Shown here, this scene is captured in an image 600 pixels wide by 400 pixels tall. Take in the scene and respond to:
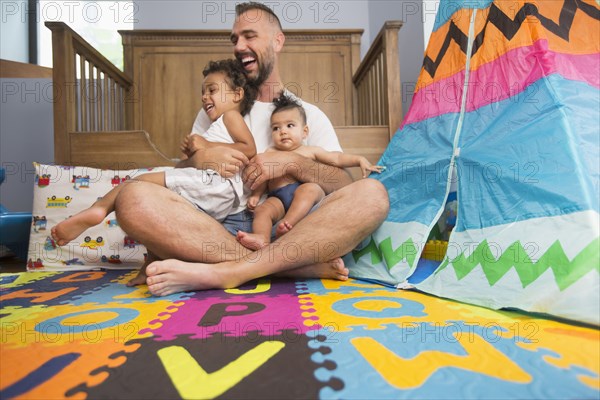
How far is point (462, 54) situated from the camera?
1201 mm

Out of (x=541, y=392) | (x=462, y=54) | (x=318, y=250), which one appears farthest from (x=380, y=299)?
(x=462, y=54)

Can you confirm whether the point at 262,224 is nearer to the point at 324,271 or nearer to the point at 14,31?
the point at 324,271

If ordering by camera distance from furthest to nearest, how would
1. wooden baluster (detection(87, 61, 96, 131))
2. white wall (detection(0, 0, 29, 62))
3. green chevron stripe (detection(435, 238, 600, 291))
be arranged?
white wall (detection(0, 0, 29, 62)), wooden baluster (detection(87, 61, 96, 131)), green chevron stripe (detection(435, 238, 600, 291))

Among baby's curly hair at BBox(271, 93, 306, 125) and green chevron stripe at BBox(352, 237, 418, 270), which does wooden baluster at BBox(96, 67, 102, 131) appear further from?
green chevron stripe at BBox(352, 237, 418, 270)

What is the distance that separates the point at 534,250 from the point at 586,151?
23 centimetres

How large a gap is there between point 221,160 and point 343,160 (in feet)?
1.28

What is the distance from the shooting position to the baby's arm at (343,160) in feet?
4.09

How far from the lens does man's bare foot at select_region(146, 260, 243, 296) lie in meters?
0.90

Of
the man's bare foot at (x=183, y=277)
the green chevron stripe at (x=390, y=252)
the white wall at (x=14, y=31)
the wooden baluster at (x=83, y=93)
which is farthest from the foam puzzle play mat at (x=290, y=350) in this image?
the white wall at (x=14, y=31)

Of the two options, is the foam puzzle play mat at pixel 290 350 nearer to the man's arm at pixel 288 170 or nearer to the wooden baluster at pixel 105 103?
the man's arm at pixel 288 170

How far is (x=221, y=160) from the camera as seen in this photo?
109cm

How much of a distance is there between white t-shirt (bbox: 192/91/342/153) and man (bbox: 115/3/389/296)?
0.15 m

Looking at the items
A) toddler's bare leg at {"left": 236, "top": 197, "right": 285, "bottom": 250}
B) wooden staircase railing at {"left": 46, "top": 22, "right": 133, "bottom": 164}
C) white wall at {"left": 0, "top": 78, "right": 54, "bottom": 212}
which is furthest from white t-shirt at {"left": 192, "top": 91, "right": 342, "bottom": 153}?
white wall at {"left": 0, "top": 78, "right": 54, "bottom": 212}

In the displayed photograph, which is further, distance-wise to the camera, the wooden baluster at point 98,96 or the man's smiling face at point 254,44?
the wooden baluster at point 98,96
